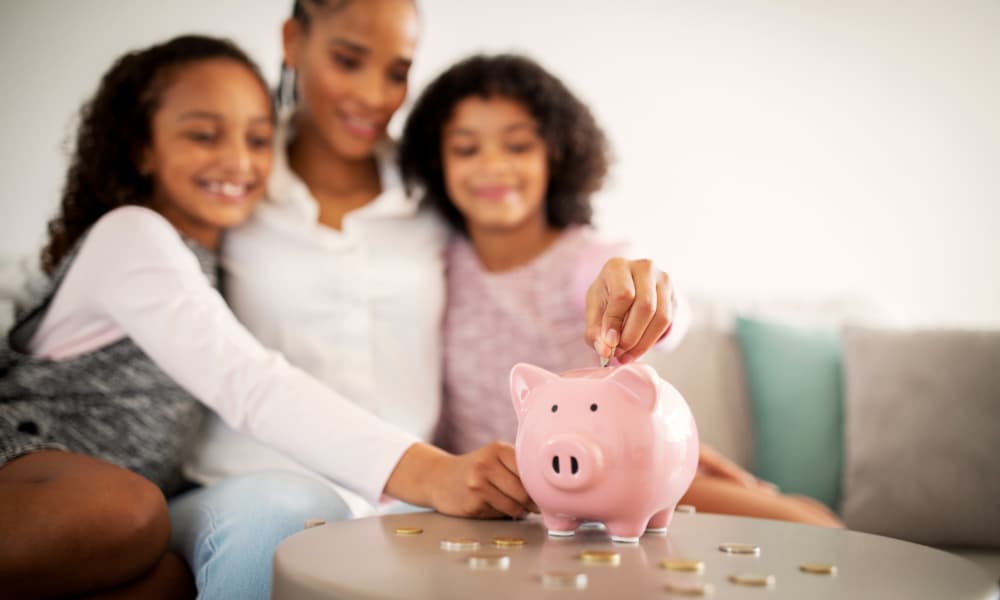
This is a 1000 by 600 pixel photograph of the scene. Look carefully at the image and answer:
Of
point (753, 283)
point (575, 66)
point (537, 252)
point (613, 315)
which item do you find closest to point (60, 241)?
point (537, 252)

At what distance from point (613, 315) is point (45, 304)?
791 mm

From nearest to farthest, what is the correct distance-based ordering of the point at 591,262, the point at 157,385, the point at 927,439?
1. the point at 157,385
2. the point at 591,262
3. the point at 927,439

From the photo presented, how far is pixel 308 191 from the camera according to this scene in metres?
1.42

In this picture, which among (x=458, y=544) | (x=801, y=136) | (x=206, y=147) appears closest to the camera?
(x=458, y=544)

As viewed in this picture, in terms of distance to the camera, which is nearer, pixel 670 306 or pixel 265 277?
pixel 670 306

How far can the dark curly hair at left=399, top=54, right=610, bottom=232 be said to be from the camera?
4.80ft

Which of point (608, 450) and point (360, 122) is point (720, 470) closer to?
point (608, 450)

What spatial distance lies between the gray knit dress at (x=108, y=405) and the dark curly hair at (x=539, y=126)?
51cm

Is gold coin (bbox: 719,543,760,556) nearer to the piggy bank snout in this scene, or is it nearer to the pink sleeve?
the piggy bank snout

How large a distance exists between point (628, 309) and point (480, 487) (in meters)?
0.21

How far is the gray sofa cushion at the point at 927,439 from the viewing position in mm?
1668

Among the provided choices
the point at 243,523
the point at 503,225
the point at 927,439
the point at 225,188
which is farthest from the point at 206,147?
the point at 927,439

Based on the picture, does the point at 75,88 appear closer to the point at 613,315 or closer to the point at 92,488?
the point at 92,488

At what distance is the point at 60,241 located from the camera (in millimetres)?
1360
